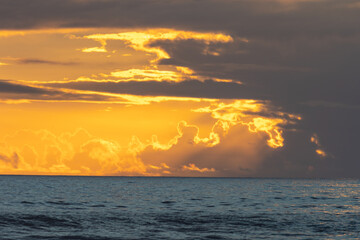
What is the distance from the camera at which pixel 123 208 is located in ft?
238

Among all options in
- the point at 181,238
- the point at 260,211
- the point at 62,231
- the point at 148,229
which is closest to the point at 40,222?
the point at 62,231

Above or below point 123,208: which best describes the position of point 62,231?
below

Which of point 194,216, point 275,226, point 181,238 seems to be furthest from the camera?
point 194,216

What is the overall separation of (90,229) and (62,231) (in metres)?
2.60

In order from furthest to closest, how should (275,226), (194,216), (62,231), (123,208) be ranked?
(123,208) → (194,216) → (275,226) → (62,231)

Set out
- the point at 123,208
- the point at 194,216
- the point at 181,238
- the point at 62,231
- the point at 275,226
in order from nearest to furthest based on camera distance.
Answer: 1. the point at 181,238
2. the point at 62,231
3. the point at 275,226
4. the point at 194,216
5. the point at 123,208

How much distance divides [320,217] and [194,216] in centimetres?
1459

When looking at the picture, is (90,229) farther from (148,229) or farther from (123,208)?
(123,208)

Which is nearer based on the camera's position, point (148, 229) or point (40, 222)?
point (148, 229)

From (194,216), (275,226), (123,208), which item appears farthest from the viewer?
(123,208)

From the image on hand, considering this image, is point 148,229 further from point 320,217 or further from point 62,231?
point 320,217

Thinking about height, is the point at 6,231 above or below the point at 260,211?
below

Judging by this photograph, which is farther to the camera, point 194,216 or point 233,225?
point 194,216

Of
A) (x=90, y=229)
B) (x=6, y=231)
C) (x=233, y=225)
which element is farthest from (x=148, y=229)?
(x=6, y=231)
